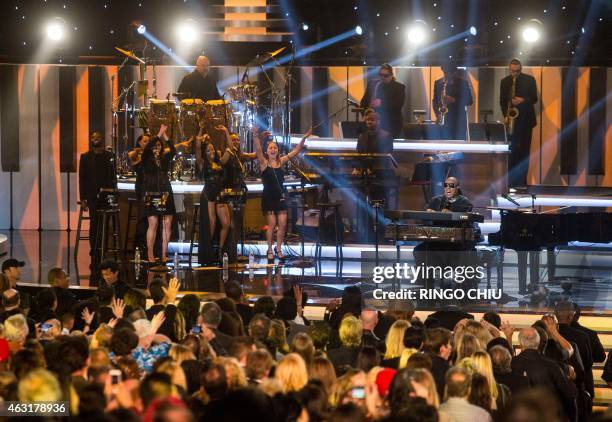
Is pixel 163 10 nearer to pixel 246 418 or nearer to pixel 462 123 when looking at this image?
pixel 462 123

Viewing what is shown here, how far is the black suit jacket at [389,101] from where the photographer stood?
17422mm

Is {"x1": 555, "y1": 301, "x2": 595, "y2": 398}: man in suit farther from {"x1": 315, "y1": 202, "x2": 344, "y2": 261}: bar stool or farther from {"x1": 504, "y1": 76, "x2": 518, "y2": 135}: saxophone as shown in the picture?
{"x1": 504, "y1": 76, "x2": 518, "y2": 135}: saxophone

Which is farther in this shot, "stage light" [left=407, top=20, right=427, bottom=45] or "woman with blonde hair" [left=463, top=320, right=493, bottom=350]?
"stage light" [left=407, top=20, right=427, bottom=45]

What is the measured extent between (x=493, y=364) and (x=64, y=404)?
338 centimetres

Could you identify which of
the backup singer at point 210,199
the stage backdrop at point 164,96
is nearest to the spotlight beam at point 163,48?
the stage backdrop at point 164,96

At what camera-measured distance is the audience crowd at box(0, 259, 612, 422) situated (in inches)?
221

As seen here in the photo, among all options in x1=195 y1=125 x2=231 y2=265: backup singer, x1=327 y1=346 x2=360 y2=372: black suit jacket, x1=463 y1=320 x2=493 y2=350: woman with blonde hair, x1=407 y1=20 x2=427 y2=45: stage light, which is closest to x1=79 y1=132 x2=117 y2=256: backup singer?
x1=195 y1=125 x2=231 y2=265: backup singer

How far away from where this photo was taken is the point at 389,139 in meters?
16.0

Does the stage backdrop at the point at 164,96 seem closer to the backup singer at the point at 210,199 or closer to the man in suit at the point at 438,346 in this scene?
the backup singer at the point at 210,199

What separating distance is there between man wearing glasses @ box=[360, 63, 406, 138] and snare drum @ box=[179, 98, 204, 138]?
8.02ft

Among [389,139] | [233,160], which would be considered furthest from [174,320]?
[389,139]

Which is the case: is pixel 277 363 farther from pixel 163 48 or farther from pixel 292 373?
pixel 163 48

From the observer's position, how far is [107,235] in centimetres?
1527

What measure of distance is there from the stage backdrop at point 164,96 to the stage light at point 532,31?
690 mm
